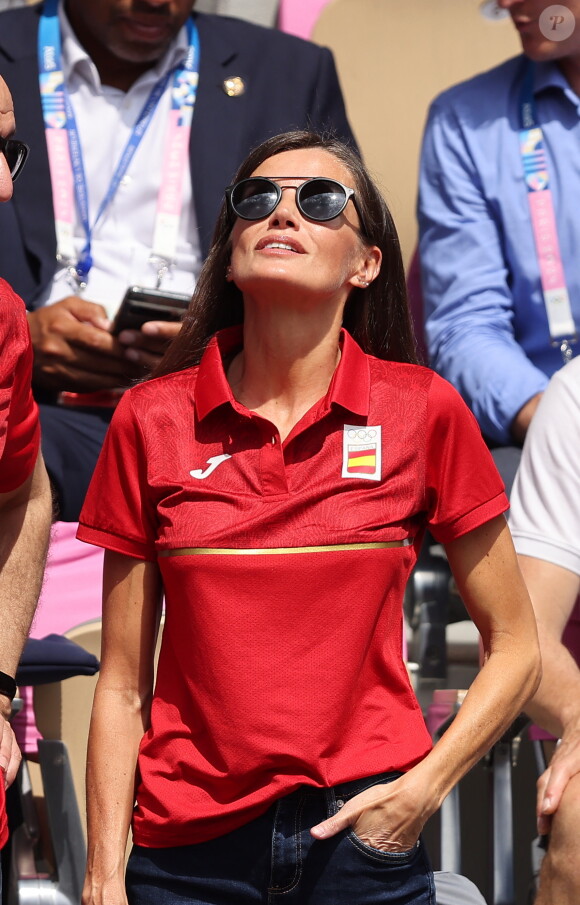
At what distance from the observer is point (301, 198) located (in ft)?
7.05

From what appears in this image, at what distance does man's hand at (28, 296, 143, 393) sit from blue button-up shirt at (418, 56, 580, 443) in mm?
849

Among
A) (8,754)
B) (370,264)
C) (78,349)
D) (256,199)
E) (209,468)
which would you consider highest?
(256,199)

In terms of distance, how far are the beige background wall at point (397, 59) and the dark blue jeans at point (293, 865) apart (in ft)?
10.4

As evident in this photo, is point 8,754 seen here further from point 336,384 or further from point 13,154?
point 13,154

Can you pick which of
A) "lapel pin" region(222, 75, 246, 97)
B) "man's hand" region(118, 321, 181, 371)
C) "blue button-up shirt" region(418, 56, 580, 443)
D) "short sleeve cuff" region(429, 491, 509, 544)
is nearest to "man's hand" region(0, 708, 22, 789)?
"short sleeve cuff" region(429, 491, 509, 544)

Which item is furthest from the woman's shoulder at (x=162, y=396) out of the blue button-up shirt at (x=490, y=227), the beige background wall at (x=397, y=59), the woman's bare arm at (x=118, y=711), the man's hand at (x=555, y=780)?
the beige background wall at (x=397, y=59)

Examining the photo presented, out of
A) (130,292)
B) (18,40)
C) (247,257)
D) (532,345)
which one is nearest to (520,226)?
(532,345)

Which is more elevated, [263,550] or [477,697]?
[263,550]

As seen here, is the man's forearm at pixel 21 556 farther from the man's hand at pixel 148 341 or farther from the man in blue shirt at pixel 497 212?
the man in blue shirt at pixel 497 212

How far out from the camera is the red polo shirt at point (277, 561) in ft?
6.14

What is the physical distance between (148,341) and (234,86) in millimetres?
951

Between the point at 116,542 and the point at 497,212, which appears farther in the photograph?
the point at 497,212

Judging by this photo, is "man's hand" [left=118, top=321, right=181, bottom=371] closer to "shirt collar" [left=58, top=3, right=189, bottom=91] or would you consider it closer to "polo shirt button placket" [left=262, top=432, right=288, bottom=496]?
"shirt collar" [left=58, top=3, right=189, bottom=91]

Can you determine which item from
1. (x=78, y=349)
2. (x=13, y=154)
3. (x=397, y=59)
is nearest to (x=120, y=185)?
(x=78, y=349)
